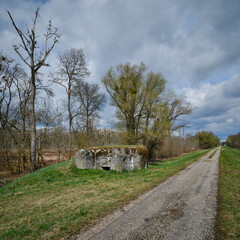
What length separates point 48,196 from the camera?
5.11m

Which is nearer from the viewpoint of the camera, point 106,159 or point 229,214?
point 229,214

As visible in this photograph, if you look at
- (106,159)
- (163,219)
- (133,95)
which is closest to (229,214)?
(163,219)

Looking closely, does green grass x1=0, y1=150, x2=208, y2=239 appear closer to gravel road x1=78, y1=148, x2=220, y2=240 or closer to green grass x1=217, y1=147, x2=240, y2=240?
gravel road x1=78, y1=148, x2=220, y2=240

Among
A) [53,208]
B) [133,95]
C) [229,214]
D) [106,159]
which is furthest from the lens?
[133,95]

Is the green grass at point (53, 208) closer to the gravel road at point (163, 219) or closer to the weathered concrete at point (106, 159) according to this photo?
the gravel road at point (163, 219)

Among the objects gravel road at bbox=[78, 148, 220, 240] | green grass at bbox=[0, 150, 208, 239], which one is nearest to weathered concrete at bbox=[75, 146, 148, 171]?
green grass at bbox=[0, 150, 208, 239]

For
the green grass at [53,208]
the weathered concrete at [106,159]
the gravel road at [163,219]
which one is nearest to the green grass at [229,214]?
the gravel road at [163,219]

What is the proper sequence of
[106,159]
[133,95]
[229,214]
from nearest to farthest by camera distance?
[229,214] → [106,159] → [133,95]

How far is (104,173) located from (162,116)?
36.0 ft

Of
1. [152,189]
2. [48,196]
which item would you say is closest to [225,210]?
[152,189]

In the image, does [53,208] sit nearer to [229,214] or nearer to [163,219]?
[163,219]

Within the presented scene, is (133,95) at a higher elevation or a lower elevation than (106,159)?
higher

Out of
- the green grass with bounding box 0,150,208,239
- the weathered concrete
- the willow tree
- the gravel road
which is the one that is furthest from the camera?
the willow tree

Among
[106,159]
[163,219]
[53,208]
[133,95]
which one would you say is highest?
[133,95]
